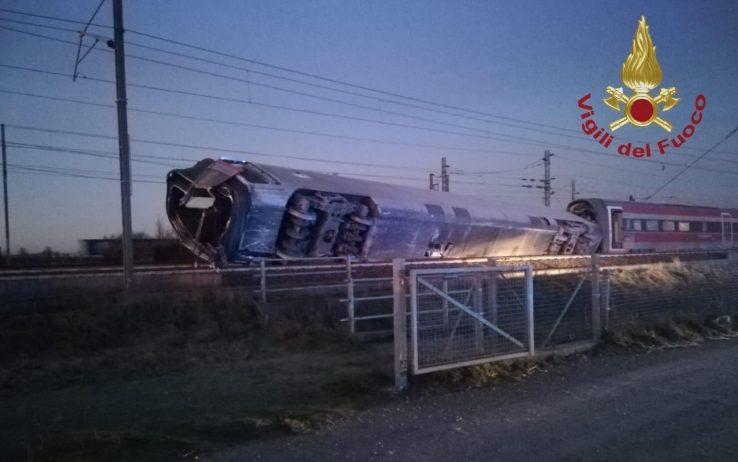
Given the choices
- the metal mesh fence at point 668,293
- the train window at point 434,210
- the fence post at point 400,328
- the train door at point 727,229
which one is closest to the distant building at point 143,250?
the train window at point 434,210

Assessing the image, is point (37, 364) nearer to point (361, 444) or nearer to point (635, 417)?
point (361, 444)

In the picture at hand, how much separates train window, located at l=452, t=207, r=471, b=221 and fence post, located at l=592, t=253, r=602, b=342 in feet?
29.0

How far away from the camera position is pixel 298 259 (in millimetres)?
15383

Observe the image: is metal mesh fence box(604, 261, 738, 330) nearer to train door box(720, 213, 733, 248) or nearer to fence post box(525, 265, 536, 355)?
fence post box(525, 265, 536, 355)

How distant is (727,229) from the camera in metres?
41.8

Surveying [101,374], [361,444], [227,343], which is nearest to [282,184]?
[227,343]

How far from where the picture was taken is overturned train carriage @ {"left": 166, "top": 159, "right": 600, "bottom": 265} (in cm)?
1524

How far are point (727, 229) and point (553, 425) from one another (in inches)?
1597

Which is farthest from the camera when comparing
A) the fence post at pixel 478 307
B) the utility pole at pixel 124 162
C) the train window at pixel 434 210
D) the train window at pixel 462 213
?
the train window at pixel 462 213

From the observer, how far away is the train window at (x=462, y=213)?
2072cm

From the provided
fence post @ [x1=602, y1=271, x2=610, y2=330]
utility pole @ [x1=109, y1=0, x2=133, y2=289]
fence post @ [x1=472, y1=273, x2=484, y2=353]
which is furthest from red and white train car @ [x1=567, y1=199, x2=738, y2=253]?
fence post @ [x1=472, y1=273, x2=484, y2=353]

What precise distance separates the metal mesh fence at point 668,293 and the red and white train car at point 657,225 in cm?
1554

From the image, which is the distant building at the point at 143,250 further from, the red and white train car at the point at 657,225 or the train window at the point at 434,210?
the red and white train car at the point at 657,225

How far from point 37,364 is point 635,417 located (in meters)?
8.45
